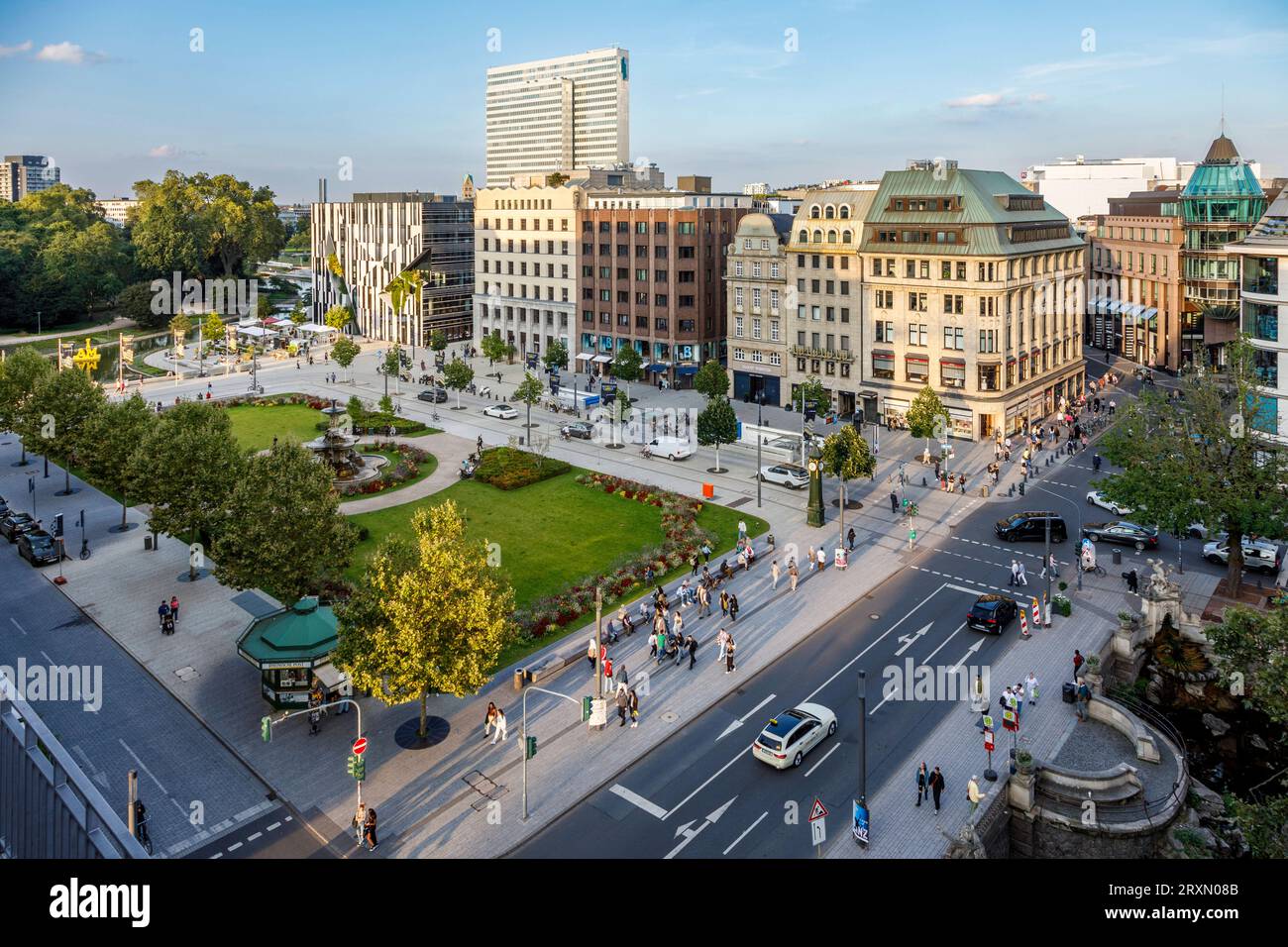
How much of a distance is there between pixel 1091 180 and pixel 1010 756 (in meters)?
135

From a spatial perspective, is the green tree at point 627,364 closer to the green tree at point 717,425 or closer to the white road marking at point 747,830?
the green tree at point 717,425

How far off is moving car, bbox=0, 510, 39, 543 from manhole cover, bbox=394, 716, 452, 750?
106ft

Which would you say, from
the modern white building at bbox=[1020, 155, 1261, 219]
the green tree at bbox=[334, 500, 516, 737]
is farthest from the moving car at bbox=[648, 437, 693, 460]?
the modern white building at bbox=[1020, 155, 1261, 219]

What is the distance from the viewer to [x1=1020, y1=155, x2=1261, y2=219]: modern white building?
135 m

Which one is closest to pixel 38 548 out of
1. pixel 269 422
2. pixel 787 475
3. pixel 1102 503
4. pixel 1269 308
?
pixel 269 422

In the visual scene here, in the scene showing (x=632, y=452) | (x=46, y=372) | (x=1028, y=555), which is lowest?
(x=1028, y=555)

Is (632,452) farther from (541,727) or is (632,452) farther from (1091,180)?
(1091,180)

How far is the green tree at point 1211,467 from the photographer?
40969mm

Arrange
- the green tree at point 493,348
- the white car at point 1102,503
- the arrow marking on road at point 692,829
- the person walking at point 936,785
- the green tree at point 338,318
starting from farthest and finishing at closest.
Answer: the green tree at point 338,318 → the green tree at point 493,348 → the white car at point 1102,503 → the person walking at point 936,785 → the arrow marking on road at point 692,829

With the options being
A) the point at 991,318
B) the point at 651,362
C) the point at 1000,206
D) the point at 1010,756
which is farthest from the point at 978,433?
the point at 1010,756

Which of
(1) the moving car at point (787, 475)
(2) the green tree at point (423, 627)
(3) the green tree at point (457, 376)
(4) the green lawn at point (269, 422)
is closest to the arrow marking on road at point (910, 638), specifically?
(2) the green tree at point (423, 627)

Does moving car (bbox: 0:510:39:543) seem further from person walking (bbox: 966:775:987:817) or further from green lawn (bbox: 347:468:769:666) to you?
person walking (bbox: 966:775:987:817)

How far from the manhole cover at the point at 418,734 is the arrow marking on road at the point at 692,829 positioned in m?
9.59
